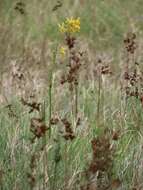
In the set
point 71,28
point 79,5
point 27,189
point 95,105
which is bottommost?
point 27,189

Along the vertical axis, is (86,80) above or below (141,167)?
above

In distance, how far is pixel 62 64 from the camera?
22.1 ft

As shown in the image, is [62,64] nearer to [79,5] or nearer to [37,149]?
[79,5]

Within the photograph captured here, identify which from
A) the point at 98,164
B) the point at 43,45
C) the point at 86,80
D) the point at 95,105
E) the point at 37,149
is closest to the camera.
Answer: the point at 98,164

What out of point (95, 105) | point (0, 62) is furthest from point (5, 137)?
point (0, 62)

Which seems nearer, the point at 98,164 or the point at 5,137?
the point at 98,164

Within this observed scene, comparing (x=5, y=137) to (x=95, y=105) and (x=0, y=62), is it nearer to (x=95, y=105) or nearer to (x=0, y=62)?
(x=95, y=105)

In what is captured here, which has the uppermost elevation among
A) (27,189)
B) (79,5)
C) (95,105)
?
(79,5)

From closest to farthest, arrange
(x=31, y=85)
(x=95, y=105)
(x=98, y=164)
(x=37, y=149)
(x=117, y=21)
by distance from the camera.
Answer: (x=98, y=164), (x=37, y=149), (x=95, y=105), (x=31, y=85), (x=117, y=21)

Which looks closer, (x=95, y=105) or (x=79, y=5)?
(x=95, y=105)

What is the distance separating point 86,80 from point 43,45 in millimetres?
1574

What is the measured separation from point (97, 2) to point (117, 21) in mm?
510

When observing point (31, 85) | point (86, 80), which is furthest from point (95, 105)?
point (86, 80)

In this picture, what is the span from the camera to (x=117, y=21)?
26.5 ft
